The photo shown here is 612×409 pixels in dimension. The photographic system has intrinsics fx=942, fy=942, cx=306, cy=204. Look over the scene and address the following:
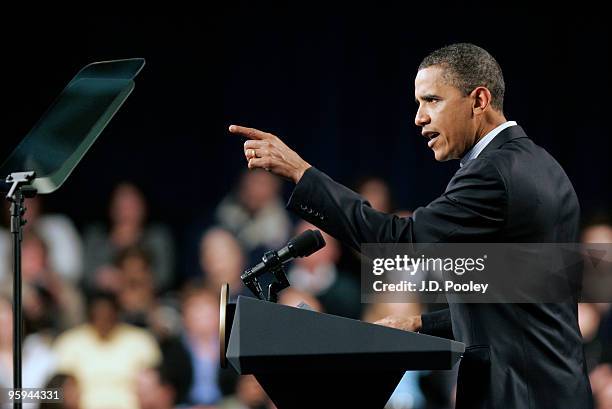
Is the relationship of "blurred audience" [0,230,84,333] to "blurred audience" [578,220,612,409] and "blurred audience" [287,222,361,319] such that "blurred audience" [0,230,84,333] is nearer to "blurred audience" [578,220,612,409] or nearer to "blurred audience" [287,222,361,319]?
"blurred audience" [287,222,361,319]

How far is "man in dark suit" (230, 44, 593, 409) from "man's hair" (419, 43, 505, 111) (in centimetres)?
16

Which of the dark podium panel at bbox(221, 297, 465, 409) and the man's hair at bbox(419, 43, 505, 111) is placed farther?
the man's hair at bbox(419, 43, 505, 111)

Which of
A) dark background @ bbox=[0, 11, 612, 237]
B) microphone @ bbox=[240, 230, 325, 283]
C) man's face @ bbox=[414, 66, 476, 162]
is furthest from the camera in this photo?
dark background @ bbox=[0, 11, 612, 237]

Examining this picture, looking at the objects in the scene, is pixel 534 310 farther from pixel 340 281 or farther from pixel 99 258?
pixel 99 258

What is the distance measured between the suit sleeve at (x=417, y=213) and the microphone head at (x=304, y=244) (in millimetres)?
67

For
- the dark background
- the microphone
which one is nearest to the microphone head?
the microphone

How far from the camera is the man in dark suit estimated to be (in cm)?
180

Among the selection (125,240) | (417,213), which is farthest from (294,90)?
(417,213)

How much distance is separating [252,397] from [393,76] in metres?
1.80

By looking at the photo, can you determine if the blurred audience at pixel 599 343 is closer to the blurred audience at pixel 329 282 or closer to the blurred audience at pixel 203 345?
the blurred audience at pixel 329 282

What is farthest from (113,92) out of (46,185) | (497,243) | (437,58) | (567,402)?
(567,402)

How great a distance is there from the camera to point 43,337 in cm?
418

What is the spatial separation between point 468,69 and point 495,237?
0.42 metres

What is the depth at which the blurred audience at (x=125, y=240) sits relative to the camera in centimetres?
430
